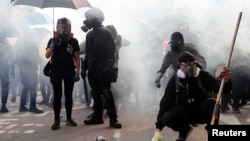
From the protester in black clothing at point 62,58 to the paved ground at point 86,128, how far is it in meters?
0.43

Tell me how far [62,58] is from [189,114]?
8.57 feet

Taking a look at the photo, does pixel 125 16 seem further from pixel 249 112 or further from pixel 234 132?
pixel 234 132

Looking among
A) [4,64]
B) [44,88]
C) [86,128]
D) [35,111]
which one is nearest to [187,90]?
[86,128]

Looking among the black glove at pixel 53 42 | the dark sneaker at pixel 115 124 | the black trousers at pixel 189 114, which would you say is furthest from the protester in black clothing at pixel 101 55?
the black trousers at pixel 189 114

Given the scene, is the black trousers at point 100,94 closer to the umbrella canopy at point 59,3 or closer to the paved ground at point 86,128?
the paved ground at point 86,128

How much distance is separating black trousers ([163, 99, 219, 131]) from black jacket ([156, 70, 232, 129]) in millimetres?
60

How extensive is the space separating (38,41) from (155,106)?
277 centimetres

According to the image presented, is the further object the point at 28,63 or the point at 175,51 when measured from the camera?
the point at 28,63

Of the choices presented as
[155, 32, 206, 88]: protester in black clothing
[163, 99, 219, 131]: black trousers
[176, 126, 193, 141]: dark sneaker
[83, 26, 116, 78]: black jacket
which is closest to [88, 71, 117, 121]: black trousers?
[83, 26, 116, 78]: black jacket

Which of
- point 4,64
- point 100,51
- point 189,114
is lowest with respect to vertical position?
point 189,114

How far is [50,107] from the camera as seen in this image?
11117 millimetres

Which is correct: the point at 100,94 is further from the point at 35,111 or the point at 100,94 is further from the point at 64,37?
the point at 35,111

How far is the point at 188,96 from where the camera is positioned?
6152 millimetres

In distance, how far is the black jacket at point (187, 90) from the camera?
6.10 m
